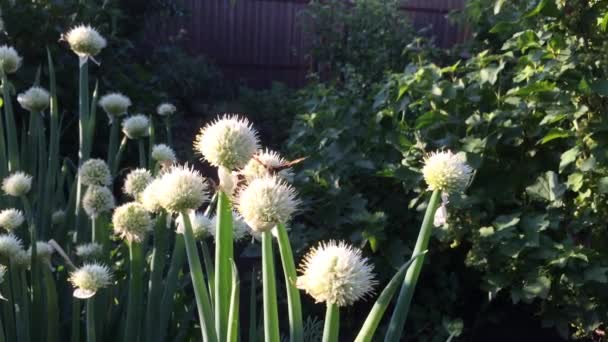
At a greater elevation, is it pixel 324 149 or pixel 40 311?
pixel 324 149

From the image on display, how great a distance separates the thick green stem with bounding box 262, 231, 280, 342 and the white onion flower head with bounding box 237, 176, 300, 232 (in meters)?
0.04

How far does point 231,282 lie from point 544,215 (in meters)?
1.67

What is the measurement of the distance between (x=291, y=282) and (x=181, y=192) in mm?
187

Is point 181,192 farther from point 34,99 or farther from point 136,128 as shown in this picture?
point 34,99

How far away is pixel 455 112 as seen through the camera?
2.80 m

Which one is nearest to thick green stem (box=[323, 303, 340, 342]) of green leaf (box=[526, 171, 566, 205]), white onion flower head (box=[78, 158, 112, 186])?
white onion flower head (box=[78, 158, 112, 186])

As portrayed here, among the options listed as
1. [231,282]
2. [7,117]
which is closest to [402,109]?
[7,117]

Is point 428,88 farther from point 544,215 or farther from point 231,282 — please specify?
point 231,282

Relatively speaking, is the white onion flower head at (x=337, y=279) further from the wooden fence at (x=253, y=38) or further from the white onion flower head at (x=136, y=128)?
the wooden fence at (x=253, y=38)

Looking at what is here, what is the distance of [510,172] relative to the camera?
106 inches

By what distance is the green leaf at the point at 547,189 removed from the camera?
8.11ft

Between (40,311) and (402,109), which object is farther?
(402,109)

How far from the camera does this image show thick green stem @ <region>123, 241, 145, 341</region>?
1.47 metres

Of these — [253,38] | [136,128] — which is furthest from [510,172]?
[253,38]
